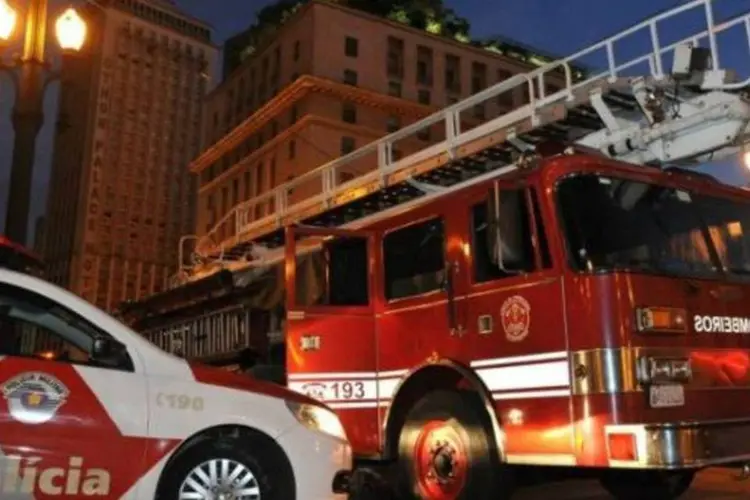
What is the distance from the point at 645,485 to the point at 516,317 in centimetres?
241

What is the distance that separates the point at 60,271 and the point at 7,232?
69.9m

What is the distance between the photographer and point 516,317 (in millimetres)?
5973

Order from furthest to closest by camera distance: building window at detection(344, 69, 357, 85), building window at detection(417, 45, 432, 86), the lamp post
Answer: building window at detection(417, 45, 432, 86) < building window at detection(344, 69, 357, 85) < the lamp post

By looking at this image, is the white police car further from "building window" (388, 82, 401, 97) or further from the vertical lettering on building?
the vertical lettering on building

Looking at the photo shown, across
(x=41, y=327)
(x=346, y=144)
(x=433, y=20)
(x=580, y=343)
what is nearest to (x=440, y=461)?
(x=580, y=343)

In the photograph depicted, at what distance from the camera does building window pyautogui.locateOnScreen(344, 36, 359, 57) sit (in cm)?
5522

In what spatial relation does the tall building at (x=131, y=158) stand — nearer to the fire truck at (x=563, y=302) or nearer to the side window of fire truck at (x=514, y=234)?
the fire truck at (x=563, y=302)

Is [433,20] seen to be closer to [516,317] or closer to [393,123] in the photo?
[393,123]

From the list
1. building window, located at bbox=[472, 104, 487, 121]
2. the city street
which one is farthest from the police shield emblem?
building window, located at bbox=[472, 104, 487, 121]

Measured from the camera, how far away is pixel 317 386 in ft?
24.8

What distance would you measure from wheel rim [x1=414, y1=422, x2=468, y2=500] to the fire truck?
0.05 feet

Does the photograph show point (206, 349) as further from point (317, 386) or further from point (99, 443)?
point (99, 443)

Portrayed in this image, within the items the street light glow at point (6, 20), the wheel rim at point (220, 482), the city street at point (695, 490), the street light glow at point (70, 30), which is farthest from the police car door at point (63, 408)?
the street light glow at point (70, 30)

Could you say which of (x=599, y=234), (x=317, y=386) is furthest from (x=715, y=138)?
(x=317, y=386)
